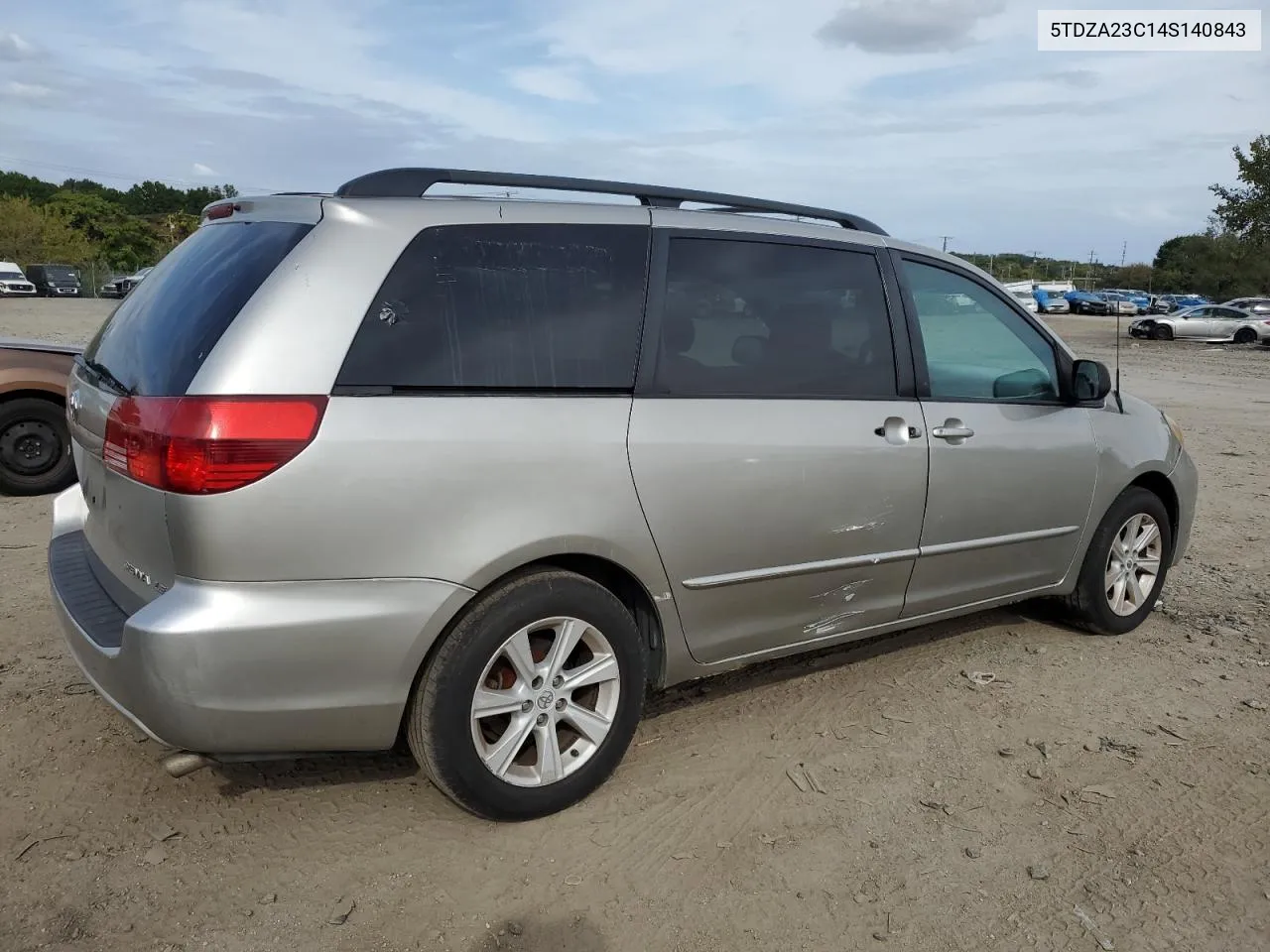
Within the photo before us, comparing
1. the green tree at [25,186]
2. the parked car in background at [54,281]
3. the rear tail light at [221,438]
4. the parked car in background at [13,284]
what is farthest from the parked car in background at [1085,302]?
the green tree at [25,186]

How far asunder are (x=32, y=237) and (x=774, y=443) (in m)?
74.6

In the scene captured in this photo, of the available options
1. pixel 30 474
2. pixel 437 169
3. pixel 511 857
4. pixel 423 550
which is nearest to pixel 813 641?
pixel 511 857

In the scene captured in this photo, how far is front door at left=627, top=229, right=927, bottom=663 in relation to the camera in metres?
3.29

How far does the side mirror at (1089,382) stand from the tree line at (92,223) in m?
42.9

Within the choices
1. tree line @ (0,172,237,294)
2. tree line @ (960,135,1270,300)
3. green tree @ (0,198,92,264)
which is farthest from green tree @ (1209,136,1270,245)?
green tree @ (0,198,92,264)

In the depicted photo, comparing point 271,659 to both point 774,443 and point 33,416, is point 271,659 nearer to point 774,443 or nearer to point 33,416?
point 774,443

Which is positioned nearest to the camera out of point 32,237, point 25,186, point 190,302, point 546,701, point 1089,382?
point 190,302

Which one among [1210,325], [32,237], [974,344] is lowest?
[1210,325]

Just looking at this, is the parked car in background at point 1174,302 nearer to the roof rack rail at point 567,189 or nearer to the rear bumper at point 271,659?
the roof rack rail at point 567,189

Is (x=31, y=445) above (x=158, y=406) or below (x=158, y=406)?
below

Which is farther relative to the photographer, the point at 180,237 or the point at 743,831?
the point at 180,237

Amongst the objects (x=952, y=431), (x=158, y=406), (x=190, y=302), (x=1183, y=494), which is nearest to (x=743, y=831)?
(x=952, y=431)

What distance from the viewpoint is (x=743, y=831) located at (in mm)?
3150

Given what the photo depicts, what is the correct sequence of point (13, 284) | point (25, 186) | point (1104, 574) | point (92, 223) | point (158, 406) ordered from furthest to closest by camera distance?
point (25, 186) < point (92, 223) < point (13, 284) < point (1104, 574) < point (158, 406)
